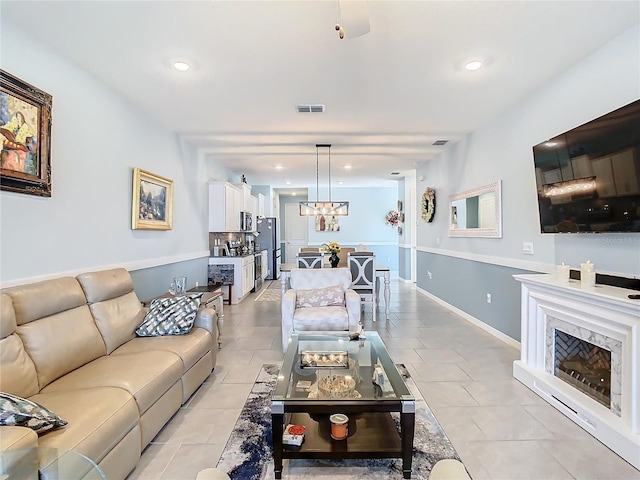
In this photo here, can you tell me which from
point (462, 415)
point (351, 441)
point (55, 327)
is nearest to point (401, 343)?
point (462, 415)

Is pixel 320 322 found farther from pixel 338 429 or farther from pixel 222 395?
pixel 338 429

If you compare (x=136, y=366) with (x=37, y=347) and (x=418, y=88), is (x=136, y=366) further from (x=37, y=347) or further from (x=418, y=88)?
(x=418, y=88)

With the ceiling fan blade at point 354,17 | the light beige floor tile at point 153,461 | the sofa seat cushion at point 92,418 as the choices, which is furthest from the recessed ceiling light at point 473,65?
the light beige floor tile at point 153,461

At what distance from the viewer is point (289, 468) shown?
1.88 metres

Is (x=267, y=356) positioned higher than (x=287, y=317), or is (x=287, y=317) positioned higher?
(x=287, y=317)

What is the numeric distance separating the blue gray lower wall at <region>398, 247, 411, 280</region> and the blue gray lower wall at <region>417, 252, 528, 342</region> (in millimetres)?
2004

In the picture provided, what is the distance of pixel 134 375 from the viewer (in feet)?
6.59

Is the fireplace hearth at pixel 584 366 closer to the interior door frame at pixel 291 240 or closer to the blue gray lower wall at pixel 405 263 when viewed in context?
the blue gray lower wall at pixel 405 263

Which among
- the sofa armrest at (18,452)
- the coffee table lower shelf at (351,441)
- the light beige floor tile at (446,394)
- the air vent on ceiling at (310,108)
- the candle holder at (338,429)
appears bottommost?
the light beige floor tile at (446,394)

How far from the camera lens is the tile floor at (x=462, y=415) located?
1879 millimetres

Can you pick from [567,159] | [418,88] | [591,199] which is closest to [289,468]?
[591,199]

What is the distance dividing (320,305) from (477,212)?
2.74 m

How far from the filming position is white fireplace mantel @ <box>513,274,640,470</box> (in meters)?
1.94

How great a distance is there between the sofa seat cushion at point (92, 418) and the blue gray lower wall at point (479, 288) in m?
3.83
